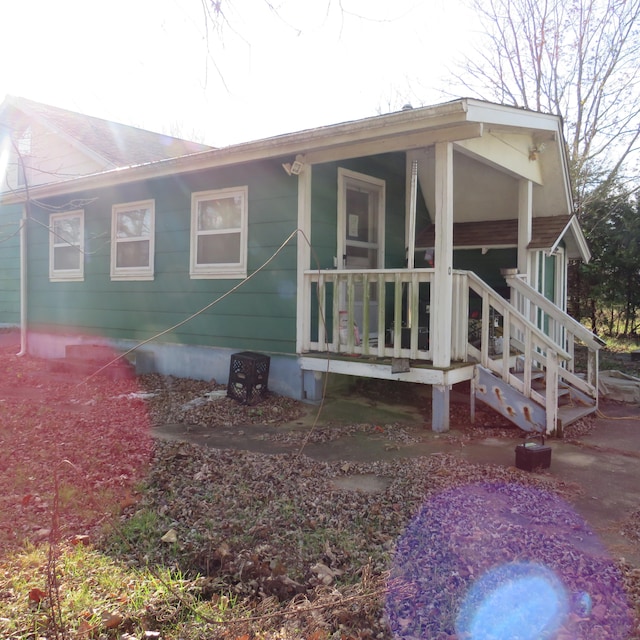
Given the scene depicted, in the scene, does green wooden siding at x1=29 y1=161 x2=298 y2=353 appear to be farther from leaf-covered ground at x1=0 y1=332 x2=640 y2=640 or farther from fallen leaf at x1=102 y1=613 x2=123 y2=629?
fallen leaf at x1=102 y1=613 x2=123 y2=629

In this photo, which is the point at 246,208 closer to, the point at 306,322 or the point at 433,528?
the point at 306,322

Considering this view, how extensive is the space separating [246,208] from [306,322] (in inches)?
67.3

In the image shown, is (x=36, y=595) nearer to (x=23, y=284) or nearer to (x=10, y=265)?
(x=23, y=284)

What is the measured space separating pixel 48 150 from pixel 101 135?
1274 millimetres

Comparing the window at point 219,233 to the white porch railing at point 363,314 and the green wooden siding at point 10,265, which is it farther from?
the green wooden siding at point 10,265

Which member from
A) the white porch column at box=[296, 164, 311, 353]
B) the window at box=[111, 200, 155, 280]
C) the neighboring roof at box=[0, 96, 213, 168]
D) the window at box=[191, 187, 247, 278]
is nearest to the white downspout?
the neighboring roof at box=[0, 96, 213, 168]

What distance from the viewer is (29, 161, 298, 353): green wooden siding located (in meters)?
6.91

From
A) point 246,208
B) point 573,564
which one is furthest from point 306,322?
point 573,564

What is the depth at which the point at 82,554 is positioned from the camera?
9.81 feet

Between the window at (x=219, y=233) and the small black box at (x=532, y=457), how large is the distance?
4.08 metres

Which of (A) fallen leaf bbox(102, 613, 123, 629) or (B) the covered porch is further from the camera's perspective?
(B) the covered porch

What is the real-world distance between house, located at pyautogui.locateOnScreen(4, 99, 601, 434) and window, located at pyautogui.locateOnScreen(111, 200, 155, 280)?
0.03 meters

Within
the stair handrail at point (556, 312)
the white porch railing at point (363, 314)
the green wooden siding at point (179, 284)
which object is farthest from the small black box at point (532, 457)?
the green wooden siding at point (179, 284)

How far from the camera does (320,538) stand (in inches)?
125
